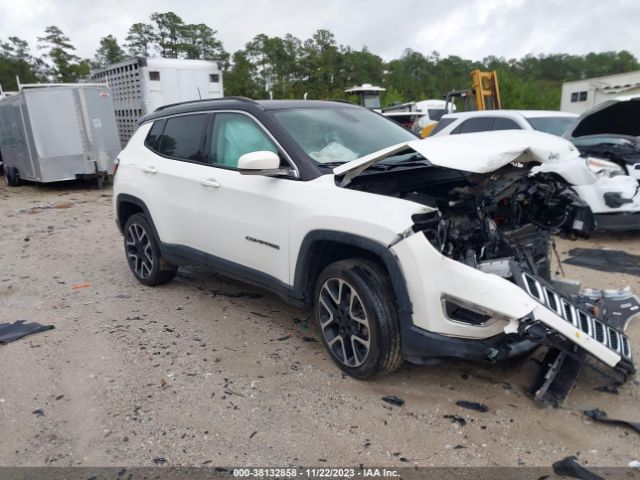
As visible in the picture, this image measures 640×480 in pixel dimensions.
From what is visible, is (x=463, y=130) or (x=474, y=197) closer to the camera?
(x=474, y=197)

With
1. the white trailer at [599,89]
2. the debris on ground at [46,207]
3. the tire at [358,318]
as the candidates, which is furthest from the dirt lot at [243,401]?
the white trailer at [599,89]

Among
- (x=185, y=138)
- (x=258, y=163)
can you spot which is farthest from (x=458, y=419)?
(x=185, y=138)

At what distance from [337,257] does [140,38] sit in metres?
48.2

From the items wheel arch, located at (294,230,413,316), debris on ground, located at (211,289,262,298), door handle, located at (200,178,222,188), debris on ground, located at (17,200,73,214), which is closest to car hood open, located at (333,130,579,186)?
wheel arch, located at (294,230,413,316)

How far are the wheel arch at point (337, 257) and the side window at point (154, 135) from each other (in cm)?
241

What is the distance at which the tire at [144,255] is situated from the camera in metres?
5.28

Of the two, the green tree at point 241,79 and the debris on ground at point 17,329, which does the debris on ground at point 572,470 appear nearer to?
the debris on ground at point 17,329

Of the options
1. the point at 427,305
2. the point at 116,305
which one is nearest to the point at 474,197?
the point at 427,305

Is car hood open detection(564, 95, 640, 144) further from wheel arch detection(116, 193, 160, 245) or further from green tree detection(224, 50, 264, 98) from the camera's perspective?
green tree detection(224, 50, 264, 98)

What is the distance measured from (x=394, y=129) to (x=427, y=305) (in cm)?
211

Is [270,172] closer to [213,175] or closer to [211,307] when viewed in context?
[213,175]

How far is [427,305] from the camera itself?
293 centimetres

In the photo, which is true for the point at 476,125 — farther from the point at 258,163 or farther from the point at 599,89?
the point at 599,89

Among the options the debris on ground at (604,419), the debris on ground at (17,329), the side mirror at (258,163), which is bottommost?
the debris on ground at (604,419)
